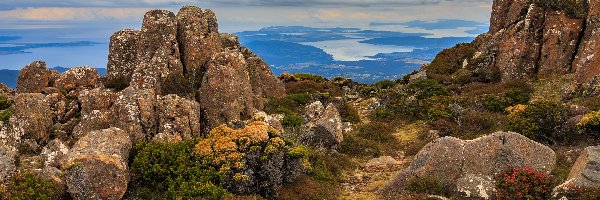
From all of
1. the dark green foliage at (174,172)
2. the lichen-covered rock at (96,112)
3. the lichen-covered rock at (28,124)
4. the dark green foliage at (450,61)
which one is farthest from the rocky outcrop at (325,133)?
the dark green foliage at (450,61)

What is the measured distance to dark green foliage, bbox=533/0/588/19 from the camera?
107 feet

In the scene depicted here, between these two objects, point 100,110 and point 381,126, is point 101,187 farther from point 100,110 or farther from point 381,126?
point 381,126

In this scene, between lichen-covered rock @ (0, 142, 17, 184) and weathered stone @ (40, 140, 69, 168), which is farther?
weathered stone @ (40, 140, 69, 168)

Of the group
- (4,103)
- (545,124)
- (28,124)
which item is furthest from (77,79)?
(545,124)

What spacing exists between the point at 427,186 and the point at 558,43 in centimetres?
2467

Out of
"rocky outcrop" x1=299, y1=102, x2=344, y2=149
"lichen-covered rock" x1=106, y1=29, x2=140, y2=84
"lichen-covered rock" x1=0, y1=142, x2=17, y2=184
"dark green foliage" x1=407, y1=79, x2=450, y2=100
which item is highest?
"lichen-covered rock" x1=106, y1=29, x2=140, y2=84

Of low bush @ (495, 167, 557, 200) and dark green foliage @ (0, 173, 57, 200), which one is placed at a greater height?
dark green foliage @ (0, 173, 57, 200)

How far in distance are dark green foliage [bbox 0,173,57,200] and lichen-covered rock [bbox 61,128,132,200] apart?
0.59 meters

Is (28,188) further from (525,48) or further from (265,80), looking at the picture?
(525,48)

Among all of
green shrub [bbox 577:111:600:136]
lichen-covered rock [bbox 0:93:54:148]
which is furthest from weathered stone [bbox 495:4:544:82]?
lichen-covered rock [bbox 0:93:54:148]

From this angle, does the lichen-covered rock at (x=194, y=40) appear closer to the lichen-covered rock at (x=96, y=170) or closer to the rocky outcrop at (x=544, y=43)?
the lichen-covered rock at (x=96, y=170)

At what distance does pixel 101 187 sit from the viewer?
42.7 ft

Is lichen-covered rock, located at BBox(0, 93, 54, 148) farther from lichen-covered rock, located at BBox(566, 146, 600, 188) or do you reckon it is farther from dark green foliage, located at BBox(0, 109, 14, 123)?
lichen-covered rock, located at BBox(566, 146, 600, 188)

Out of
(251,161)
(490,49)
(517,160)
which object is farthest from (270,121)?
(490,49)
